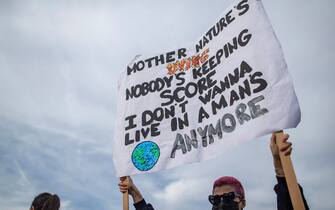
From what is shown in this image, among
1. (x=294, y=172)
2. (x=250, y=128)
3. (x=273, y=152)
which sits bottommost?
(x=294, y=172)

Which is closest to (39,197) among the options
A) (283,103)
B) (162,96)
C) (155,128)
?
(155,128)

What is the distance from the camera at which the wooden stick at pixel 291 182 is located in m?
2.53

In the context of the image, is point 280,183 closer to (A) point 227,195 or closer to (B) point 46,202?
(A) point 227,195

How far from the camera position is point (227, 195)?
367 centimetres

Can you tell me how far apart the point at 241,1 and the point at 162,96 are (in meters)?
1.79

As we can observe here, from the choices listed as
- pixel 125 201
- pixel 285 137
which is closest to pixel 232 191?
pixel 285 137

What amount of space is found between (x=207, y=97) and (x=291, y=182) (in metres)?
1.80

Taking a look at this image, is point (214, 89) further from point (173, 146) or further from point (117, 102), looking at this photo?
point (117, 102)

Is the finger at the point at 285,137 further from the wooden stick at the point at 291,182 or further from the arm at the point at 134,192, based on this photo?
the arm at the point at 134,192

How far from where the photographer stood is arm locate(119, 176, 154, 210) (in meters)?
4.24

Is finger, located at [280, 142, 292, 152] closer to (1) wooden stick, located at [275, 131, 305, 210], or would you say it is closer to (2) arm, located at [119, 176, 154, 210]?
(1) wooden stick, located at [275, 131, 305, 210]

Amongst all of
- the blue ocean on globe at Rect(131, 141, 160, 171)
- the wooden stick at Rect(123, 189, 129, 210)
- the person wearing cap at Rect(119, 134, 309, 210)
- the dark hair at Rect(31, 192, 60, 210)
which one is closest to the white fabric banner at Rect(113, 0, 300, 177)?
the blue ocean on globe at Rect(131, 141, 160, 171)

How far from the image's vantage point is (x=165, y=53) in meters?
4.97

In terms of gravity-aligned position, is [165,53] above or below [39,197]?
above
